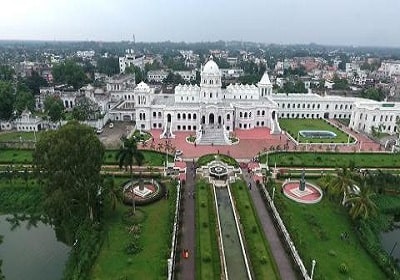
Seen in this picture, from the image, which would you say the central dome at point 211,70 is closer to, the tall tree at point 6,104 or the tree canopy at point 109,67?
the tall tree at point 6,104

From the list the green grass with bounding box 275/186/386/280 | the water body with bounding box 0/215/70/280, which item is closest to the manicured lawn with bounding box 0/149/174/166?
the water body with bounding box 0/215/70/280

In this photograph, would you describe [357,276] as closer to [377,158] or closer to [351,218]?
[351,218]

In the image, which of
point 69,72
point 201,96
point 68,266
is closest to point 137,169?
point 68,266

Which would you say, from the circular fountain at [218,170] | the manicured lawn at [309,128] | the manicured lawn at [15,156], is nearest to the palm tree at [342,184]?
the circular fountain at [218,170]

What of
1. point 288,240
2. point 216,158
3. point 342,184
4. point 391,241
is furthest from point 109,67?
point 391,241

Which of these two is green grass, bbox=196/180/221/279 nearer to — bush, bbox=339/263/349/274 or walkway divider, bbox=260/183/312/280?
walkway divider, bbox=260/183/312/280

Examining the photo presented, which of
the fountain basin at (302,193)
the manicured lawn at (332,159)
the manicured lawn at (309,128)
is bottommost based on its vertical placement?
the fountain basin at (302,193)
